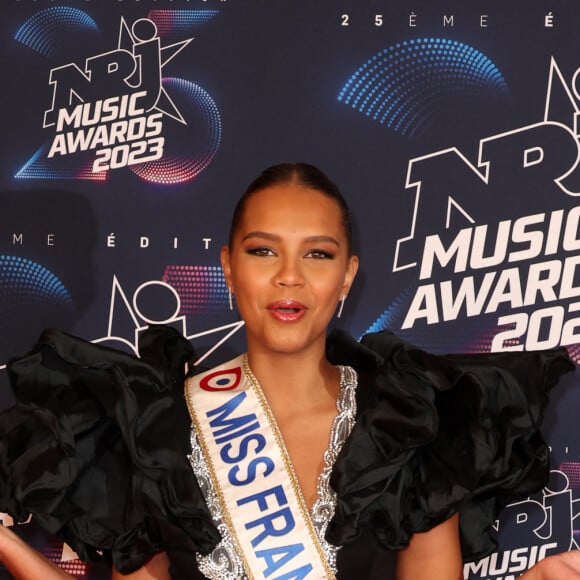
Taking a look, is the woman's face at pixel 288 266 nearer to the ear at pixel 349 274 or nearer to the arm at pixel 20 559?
the ear at pixel 349 274

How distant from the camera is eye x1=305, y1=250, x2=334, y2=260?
2.37 m

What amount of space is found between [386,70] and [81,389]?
4.01 ft

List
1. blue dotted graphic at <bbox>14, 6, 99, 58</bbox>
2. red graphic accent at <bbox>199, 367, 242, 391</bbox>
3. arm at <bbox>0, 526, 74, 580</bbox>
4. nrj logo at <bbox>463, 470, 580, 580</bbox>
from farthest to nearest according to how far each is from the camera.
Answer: blue dotted graphic at <bbox>14, 6, 99, 58</bbox> → nrj logo at <bbox>463, 470, 580, 580</bbox> → red graphic accent at <bbox>199, 367, 242, 391</bbox> → arm at <bbox>0, 526, 74, 580</bbox>

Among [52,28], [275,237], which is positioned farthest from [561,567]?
[52,28]

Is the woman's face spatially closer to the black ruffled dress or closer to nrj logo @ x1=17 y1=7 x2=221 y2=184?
the black ruffled dress

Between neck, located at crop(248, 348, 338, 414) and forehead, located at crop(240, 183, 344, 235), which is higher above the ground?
forehead, located at crop(240, 183, 344, 235)

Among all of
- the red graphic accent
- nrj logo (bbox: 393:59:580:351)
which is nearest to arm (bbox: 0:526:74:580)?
the red graphic accent

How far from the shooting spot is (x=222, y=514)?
7.80 feet

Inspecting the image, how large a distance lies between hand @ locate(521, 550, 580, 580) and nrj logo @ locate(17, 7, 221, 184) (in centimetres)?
142

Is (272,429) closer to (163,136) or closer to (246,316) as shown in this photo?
(246,316)

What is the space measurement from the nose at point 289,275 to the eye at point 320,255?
→ 51mm

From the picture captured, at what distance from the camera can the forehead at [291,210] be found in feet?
7.75

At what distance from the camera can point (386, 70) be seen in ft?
9.84

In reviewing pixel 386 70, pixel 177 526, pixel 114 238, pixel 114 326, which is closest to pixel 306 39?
pixel 386 70
